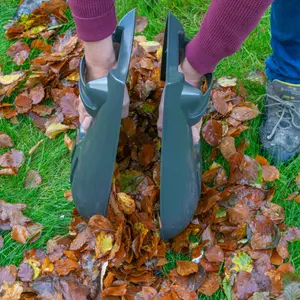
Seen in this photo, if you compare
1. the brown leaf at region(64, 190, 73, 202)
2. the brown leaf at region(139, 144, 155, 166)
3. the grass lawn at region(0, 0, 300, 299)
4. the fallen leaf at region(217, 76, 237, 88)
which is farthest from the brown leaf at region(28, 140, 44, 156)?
the fallen leaf at region(217, 76, 237, 88)

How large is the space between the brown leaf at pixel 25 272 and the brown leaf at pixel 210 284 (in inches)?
18.7

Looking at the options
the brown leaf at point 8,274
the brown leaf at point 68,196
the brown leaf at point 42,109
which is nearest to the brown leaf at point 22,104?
the brown leaf at point 42,109

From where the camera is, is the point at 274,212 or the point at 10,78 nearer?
the point at 274,212

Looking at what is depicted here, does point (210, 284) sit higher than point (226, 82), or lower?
lower

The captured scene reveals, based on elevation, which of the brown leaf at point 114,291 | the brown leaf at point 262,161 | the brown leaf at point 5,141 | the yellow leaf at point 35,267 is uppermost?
the brown leaf at point 5,141

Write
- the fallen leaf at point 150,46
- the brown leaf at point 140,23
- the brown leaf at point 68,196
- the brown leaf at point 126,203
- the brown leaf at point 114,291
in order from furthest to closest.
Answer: the brown leaf at point 140,23
the fallen leaf at point 150,46
the brown leaf at point 68,196
the brown leaf at point 126,203
the brown leaf at point 114,291

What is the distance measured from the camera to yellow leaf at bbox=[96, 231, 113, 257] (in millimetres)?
1224

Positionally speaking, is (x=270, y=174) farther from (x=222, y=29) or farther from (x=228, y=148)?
(x=222, y=29)

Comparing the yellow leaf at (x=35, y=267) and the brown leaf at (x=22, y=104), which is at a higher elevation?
the brown leaf at (x=22, y=104)

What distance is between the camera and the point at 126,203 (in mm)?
1281

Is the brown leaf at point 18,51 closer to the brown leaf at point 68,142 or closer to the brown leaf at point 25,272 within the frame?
the brown leaf at point 68,142

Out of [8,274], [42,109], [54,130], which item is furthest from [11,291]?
[42,109]

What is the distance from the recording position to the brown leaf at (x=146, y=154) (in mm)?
1433

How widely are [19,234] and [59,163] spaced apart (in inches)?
12.0
